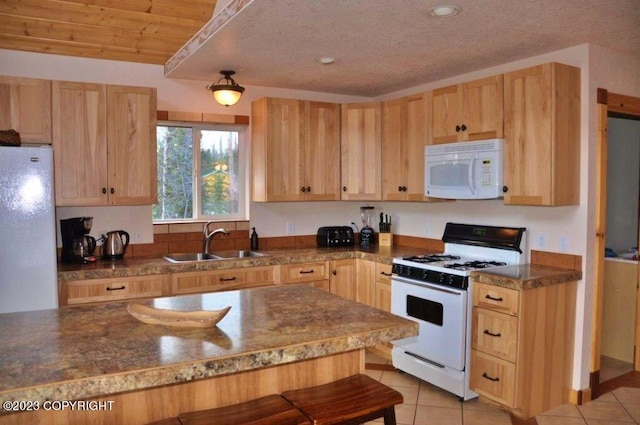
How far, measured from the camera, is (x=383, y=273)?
413cm

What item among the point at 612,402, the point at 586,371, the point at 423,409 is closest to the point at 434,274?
the point at 423,409

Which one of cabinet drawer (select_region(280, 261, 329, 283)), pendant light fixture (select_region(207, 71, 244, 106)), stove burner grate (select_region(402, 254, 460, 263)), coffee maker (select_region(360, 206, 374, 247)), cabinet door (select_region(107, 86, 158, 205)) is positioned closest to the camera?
cabinet door (select_region(107, 86, 158, 205))

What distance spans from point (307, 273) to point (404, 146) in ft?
4.43

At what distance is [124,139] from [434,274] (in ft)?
7.98

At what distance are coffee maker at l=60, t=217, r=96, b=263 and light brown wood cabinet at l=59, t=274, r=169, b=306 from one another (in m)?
0.34

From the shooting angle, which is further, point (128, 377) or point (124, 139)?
point (124, 139)

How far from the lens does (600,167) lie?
3.40 meters

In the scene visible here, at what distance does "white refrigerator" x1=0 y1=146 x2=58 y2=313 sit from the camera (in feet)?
9.79

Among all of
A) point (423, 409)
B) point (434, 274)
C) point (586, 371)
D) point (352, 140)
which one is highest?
point (352, 140)

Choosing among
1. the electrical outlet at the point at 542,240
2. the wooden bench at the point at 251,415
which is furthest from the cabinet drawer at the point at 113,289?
the electrical outlet at the point at 542,240

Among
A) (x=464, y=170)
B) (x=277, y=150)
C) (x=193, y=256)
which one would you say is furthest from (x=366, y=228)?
(x=193, y=256)

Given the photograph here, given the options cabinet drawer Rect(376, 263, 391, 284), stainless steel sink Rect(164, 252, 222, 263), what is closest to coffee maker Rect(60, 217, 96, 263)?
stainless steel sink Rect(164, 252, 222, 263)

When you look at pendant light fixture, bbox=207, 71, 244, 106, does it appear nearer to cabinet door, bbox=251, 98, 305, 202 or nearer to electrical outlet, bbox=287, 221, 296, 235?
cabinet door, bbox=251, 98, 305, 202

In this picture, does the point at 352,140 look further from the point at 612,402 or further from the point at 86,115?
the point at 612,402
